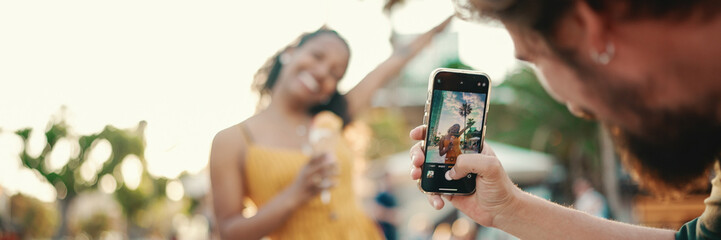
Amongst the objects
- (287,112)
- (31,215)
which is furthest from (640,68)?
(31,215)

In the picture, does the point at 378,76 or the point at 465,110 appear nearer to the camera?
the point at 465,110

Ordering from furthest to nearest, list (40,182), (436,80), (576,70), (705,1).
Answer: (40,182)
(436,80)
(576,70)
(705,1)

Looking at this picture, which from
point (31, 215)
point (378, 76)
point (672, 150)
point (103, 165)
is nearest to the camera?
point (672, 150)

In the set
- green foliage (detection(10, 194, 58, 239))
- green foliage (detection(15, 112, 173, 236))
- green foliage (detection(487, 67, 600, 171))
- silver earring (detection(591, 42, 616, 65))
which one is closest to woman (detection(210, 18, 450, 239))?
silver earring (detection(591, 42, 616, 65))

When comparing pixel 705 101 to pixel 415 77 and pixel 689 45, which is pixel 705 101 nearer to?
pixel 689 45

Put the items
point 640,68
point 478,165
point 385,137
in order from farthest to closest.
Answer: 1. point 385,137
2. point 478,165
3. point 640,68

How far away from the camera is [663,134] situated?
118cm

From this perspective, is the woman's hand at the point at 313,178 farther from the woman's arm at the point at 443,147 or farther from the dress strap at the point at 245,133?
the woman's arm at the point at 443,147

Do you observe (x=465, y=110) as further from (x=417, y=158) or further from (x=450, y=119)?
(x=417, y=158)

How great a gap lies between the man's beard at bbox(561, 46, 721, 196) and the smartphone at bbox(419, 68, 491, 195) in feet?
1.80

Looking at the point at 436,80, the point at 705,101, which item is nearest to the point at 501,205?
the point at 436,80

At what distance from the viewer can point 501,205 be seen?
5.62 ft

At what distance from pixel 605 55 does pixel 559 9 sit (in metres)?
0.12

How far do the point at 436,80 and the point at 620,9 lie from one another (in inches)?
31.6
